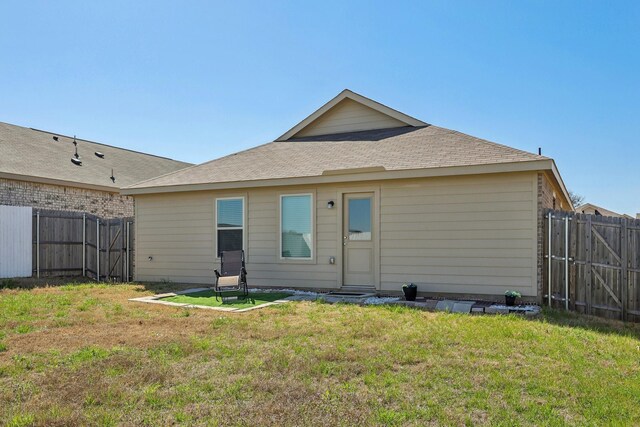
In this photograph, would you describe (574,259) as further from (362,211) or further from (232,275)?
(232,275)

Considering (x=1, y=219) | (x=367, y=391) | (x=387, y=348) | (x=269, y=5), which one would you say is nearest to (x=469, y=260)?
(x=387, y=348)

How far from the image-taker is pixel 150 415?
322 centimetres

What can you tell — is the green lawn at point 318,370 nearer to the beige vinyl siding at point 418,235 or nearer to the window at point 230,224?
the beige vinyl siding at point 418,235

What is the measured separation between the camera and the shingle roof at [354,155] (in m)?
8.95

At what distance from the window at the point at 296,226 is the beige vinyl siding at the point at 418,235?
0.45ft

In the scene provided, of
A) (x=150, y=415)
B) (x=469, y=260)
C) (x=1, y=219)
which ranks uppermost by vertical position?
(x=1, y=219)

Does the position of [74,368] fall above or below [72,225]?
below

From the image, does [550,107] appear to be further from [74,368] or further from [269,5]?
[74,368]

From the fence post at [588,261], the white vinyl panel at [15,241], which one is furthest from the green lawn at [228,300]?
the white vinyl panel at [15,241]

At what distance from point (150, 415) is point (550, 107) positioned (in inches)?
677

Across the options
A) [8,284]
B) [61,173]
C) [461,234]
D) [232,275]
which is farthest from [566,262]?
[61,173]

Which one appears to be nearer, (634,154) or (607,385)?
(607,385)

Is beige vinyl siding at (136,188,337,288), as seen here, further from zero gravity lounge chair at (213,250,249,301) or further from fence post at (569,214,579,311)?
fence post at (569,214,579,311)

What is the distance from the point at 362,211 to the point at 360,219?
0.18 m
